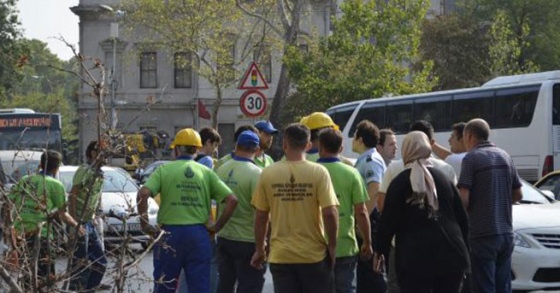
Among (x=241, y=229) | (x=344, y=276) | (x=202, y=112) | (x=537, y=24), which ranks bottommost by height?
(x=202, y=112)

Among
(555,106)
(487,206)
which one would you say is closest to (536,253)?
(487,206)

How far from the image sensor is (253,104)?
69.6 feet

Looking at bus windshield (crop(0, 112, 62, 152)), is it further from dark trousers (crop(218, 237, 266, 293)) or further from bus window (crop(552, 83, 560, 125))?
dark trousers (crop(218, 237, 266, 293))

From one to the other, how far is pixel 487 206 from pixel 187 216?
2564mm

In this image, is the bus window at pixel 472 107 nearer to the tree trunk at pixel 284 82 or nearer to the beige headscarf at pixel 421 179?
the tree trunk at pixel 284 82

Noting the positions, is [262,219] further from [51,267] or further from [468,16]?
[468,16]

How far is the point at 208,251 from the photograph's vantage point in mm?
10258

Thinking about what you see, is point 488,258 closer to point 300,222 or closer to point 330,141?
point 330,141

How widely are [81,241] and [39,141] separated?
21.5 m

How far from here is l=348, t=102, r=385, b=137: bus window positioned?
36812 mm

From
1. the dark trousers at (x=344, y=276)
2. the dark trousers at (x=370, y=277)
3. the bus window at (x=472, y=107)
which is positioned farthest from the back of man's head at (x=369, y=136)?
the bus window at (x=472, y=107)

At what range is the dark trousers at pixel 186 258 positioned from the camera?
1014cm

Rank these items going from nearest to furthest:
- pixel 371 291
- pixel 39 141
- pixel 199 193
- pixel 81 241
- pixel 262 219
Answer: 1. pixel 262 219
2. pixel 199 193
3. pixel 371 291
4. pixel 81 241
5. pixel 39 141

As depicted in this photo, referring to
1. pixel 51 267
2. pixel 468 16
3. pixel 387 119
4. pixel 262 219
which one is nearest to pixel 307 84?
pixel 387 119
